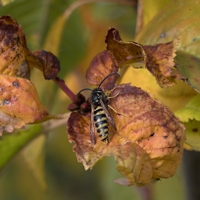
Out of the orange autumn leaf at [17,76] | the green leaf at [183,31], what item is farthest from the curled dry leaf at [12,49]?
the green leaf at [183,31]

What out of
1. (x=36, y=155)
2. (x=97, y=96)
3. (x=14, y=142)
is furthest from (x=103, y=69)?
(x=36, y=155)

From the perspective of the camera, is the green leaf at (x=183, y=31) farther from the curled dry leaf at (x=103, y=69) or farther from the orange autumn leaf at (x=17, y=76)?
the orange autumn leaf at (x=17, y=76)

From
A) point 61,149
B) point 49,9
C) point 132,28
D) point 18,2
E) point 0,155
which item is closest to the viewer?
point 0,155

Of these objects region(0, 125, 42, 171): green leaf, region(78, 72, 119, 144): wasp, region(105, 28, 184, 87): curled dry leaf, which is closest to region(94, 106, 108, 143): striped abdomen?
region(78, 72, 119, 144): wasp

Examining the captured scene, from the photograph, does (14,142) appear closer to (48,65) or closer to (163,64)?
(48,65)

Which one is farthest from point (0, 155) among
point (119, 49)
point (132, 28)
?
point (132, 28)

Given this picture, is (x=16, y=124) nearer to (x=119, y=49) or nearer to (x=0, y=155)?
(x=119, y=49)
